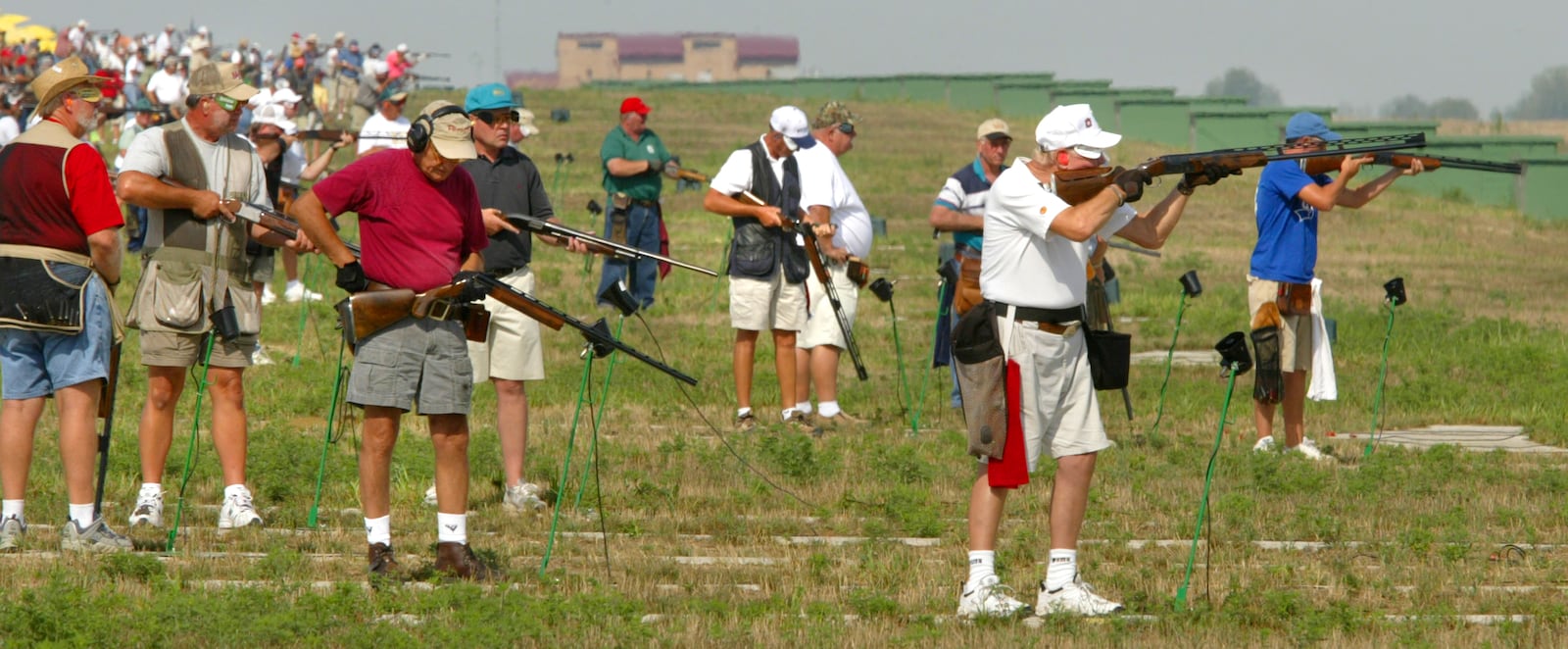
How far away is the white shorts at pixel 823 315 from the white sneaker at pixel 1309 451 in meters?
2.94

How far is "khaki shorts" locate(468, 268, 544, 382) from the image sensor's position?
382 inches

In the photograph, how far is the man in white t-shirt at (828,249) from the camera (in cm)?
1254

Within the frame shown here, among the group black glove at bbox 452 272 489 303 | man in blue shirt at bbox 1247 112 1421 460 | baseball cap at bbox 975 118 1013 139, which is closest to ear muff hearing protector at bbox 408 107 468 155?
black glove at bbox 452 272 489 303

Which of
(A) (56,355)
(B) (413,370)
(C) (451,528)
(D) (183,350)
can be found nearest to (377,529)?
(C) (451,528)

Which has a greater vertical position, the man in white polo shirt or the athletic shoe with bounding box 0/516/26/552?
the man in white polo shirt

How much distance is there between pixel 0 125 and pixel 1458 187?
24.0 metres

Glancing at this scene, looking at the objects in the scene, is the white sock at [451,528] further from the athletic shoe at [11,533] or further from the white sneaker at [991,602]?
the white sneaker at [991,602]

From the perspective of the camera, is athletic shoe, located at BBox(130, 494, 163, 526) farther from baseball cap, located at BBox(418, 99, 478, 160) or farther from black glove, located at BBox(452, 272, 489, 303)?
baseball cap, located at BBox(418, 99, 478, 160)

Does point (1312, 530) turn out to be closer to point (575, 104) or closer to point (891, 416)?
point (891, 416)

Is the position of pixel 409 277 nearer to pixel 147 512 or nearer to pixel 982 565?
pixel 147 512

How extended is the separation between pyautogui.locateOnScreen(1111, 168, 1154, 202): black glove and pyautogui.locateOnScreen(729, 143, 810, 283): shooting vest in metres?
4.94

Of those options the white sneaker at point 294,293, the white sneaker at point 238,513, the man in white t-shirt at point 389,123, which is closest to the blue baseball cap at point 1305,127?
the white sneaker at point 238,513

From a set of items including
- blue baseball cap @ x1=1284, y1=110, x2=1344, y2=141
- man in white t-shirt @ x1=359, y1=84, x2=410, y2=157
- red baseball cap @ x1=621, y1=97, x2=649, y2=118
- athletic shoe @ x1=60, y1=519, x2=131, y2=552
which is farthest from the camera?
man in white t-shirt @ x1=359, y1=84, x2=410, y2=157

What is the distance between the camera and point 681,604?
7.67 meters
